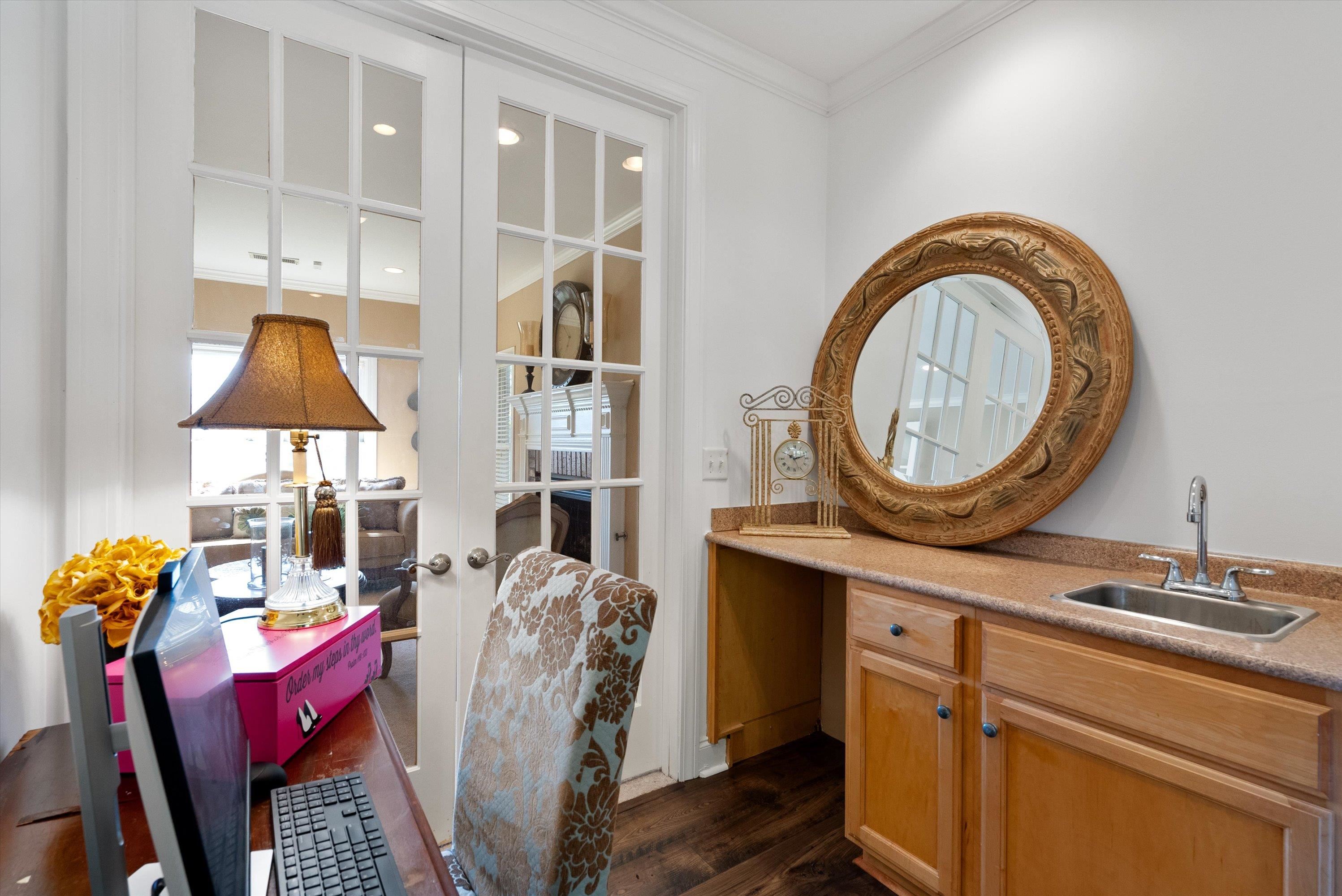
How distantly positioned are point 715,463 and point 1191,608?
4.51 ft

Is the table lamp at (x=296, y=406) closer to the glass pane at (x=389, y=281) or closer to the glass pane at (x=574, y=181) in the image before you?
the glass pane at (x=389, y=281)

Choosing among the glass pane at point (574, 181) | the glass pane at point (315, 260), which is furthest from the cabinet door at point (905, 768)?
the glass pane at point (315, 260)

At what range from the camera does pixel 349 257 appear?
5.50 ft

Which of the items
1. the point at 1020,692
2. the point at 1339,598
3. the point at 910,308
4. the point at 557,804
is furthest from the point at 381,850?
the point at 910,308

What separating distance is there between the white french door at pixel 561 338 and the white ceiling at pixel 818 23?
395 mm

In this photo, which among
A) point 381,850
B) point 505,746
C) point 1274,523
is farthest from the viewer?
point 1274,523

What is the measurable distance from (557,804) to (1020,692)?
1044 mm

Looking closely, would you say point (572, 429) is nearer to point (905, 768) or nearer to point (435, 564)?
point (435, 564)

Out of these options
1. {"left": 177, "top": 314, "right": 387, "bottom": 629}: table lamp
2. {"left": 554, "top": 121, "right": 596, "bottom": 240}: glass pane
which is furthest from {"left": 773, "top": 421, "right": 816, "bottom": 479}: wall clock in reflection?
{"left": 177, "top": 314, "right": 387, "bottom": 629}: table lamp

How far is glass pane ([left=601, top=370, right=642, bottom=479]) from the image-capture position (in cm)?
214

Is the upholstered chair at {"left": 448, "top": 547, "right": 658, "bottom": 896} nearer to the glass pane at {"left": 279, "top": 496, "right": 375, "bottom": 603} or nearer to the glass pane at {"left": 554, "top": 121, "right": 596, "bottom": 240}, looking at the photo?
the glass pane at {"left": 279, "top": 496, "right": 375, "bottom": 603}

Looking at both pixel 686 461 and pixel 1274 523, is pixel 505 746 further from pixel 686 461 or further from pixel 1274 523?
pixel 1274 523

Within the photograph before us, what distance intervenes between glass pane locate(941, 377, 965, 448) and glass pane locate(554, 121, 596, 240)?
1.32 meters

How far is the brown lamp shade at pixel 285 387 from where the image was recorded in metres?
1.10
